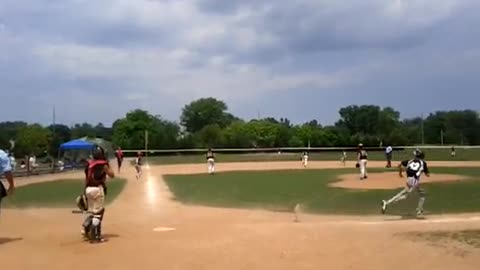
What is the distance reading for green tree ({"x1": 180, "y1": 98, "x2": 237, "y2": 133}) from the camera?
169625 mm

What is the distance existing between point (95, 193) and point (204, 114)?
158296 millimetres

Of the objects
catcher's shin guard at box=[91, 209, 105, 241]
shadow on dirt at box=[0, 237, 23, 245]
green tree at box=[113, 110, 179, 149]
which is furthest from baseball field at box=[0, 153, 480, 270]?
green tree at box=[113, 110, 179, 149]

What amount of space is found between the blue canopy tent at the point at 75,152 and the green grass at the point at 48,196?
24.6 meters

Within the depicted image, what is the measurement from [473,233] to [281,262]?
4.88 m

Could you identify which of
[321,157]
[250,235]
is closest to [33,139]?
[321,157]

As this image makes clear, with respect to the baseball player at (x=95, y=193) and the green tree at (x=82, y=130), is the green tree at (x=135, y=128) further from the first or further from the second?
the baseball player at (x=95, y=193)

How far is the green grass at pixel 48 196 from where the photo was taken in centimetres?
2521

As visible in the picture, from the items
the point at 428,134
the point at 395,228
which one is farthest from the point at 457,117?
the point at 395,228

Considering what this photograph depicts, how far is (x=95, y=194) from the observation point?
12062 millimetres

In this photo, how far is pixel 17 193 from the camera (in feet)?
103

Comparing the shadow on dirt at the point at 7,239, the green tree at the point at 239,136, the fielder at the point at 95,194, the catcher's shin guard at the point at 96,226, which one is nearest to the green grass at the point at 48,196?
the shadow on dirt at the point at 7,239

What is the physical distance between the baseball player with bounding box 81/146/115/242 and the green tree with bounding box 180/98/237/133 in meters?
155

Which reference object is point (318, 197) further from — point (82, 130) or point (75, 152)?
point (82, 130)

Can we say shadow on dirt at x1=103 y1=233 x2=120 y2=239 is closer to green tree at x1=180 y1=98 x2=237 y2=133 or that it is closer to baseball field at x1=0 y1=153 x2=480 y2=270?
baseball field at x1=0 y1=153 x2=480 y2=270
